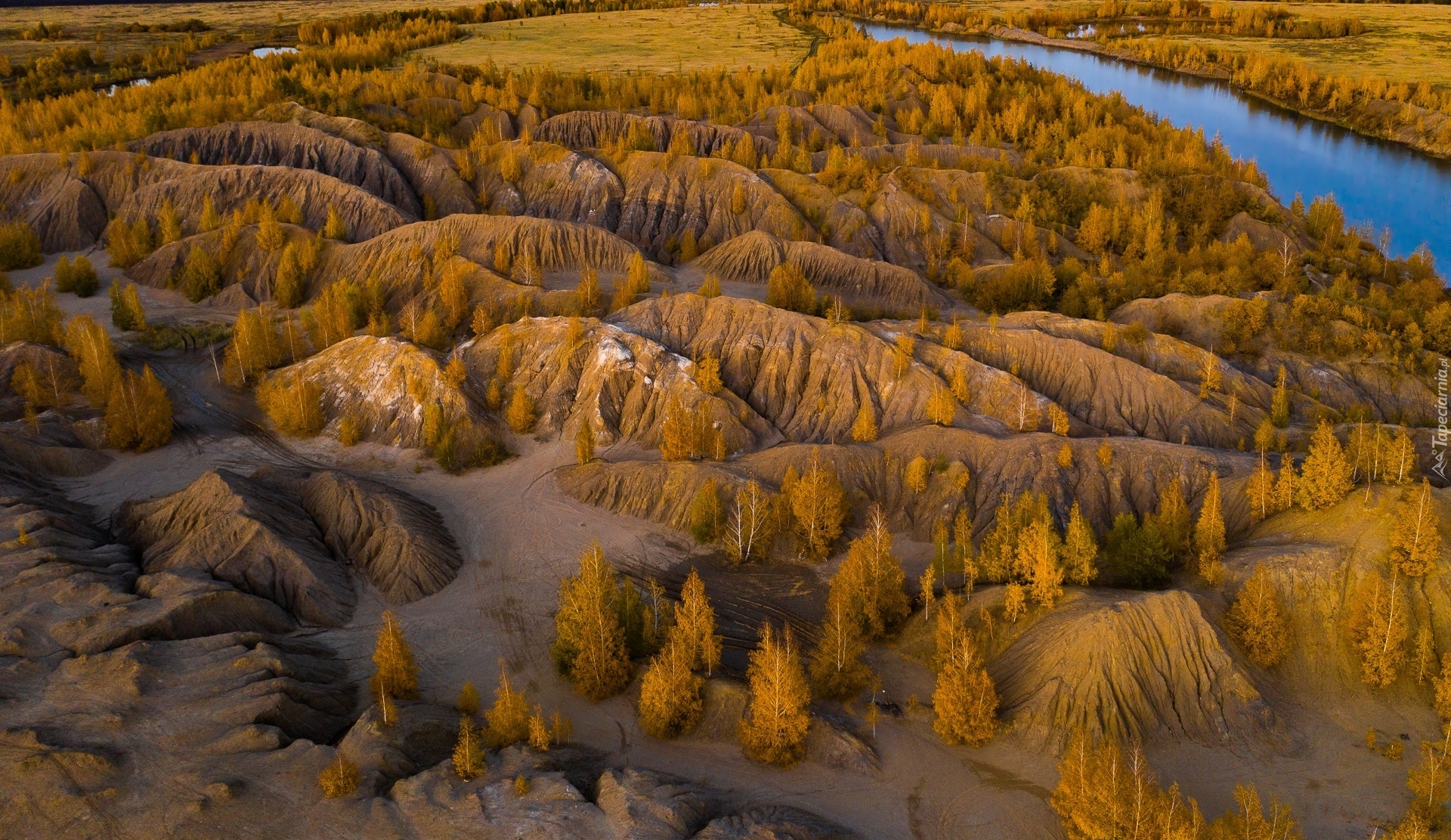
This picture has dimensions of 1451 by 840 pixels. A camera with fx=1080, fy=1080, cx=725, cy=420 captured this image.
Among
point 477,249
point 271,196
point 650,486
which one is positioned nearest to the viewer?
point 650,486

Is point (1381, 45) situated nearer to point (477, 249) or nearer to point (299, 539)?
point (477, 249)

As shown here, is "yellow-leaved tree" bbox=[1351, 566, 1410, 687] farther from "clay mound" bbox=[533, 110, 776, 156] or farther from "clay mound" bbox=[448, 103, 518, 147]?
"clay mound" bbox=[448, 103, 518, 147]

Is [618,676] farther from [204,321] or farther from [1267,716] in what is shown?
[204,321]

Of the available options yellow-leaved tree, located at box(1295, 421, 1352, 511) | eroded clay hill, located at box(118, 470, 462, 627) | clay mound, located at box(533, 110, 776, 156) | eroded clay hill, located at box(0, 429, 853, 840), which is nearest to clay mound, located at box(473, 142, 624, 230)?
clay mound, located at box(533, 110, 776, 156)

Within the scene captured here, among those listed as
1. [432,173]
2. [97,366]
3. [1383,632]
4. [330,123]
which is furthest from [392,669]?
[330,123]

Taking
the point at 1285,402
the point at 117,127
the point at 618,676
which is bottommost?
the point at 618,676

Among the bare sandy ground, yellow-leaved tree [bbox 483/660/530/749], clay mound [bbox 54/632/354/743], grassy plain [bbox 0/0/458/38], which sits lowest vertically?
the bare sandy ground

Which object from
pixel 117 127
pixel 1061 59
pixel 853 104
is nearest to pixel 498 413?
pixel 117 127
